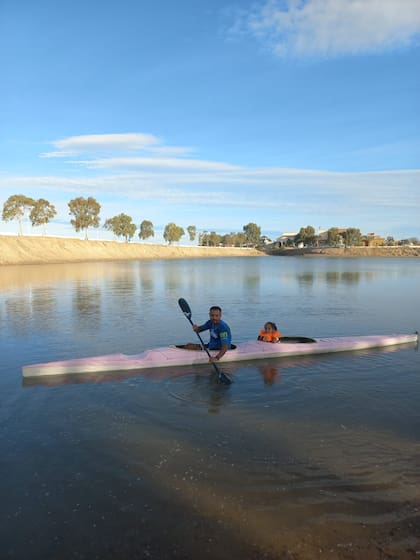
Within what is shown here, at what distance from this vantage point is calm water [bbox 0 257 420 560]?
4.39 metres

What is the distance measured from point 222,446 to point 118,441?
1.63 meters

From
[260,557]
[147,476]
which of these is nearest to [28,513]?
[147,476]

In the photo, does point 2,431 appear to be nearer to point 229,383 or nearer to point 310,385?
point 229,383

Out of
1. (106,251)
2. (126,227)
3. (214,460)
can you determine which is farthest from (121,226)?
(214,460)

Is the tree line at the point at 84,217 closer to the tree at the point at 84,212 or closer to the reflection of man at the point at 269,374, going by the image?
the tree at the point at 84,212

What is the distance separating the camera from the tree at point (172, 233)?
152250 mm

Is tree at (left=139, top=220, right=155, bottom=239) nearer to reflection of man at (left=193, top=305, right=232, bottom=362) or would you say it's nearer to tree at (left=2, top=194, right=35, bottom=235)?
tree at (left=2, top=194, right=35, bottom=235)

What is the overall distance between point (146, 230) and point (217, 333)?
471 ft

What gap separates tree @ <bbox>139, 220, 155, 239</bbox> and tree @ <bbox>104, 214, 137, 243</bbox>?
28464mm

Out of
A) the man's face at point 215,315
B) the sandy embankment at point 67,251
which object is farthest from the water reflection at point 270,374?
the sandy embankment at point 67,251

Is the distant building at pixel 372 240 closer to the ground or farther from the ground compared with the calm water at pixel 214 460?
farther from the ground

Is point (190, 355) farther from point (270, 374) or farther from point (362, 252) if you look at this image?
point (362, 252)

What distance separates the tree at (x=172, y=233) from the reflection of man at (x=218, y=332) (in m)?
143

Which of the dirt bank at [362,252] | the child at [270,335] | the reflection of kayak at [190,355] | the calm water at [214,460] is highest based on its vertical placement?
the dirt bank at [362,252]
